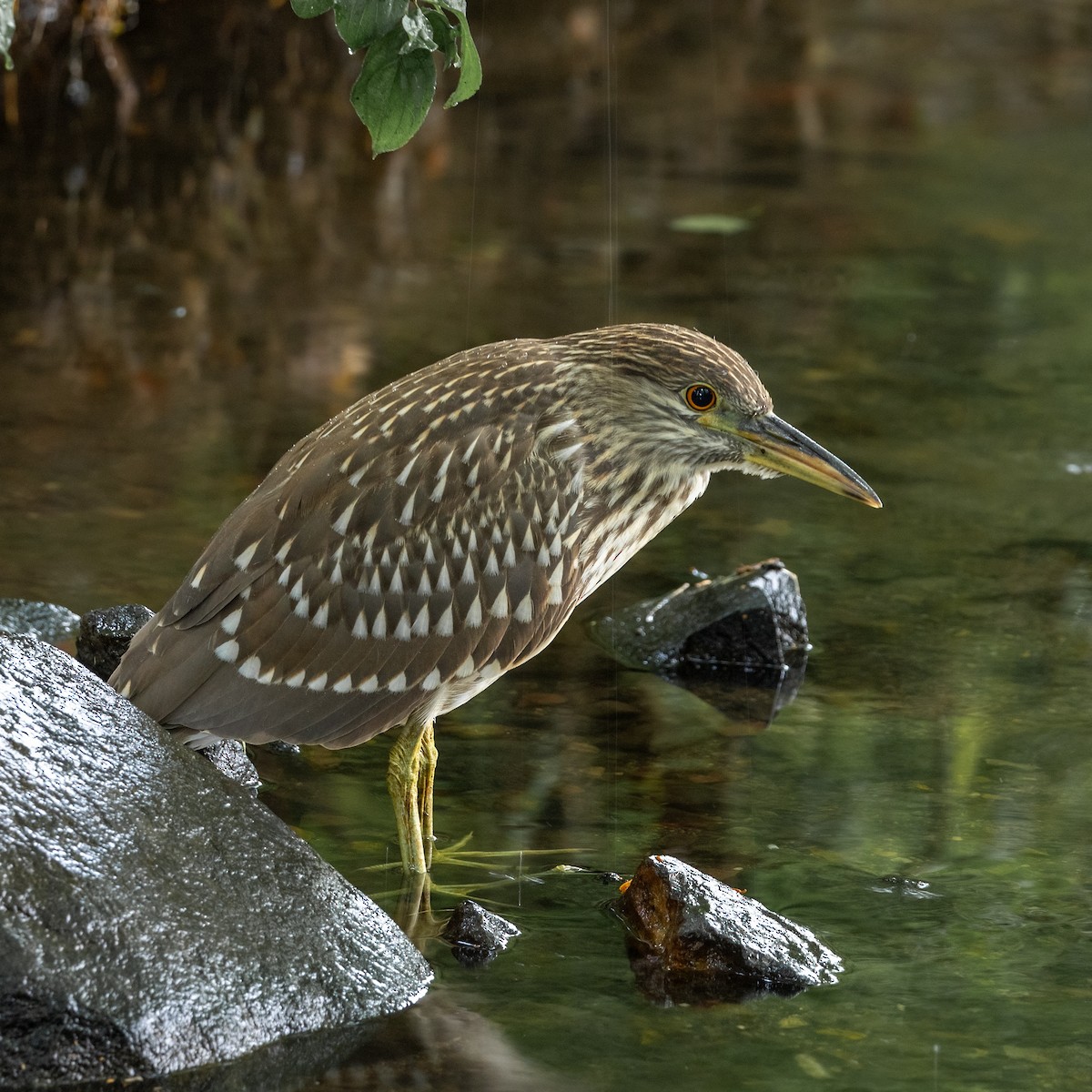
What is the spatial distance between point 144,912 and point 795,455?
7.41 feet

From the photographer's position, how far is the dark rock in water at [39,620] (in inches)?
266

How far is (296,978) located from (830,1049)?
1251 millimetres

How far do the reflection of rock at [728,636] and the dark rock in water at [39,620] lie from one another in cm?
188

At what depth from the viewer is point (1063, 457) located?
359 inches

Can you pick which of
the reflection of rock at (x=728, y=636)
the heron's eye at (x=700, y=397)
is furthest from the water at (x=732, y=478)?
the heron's eye at (x=700, y=397)

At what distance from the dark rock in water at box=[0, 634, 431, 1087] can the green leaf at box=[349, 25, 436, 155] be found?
5.28 ft

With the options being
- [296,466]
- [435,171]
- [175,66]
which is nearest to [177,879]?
[296,466]

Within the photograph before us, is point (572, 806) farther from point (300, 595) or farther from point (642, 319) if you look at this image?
point (642, 319)

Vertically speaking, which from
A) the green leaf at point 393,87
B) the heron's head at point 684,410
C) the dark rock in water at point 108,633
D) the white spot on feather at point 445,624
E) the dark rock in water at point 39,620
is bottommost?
the dark rock in water at point 39,620

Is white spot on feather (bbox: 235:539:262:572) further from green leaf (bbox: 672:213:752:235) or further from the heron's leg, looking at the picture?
green leaf (bbox: 672:213:752:235)

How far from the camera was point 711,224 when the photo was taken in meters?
12.6

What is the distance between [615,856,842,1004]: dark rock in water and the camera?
496 centimetres

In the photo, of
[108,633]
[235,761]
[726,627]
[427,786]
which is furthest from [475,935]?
[726,627]

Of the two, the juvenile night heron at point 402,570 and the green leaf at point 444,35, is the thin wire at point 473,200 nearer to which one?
the juvenile night heron at point 402,570
